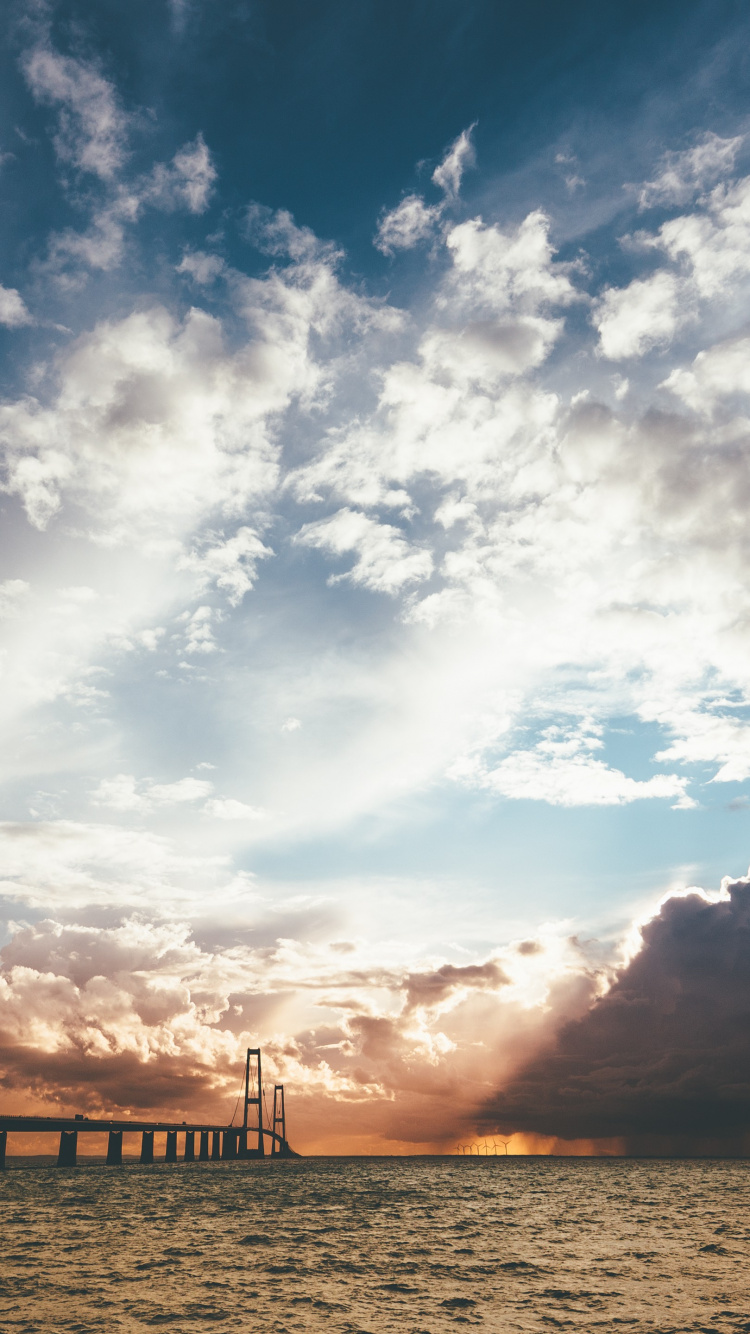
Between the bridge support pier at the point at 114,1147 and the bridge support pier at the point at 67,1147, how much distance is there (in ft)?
36.3

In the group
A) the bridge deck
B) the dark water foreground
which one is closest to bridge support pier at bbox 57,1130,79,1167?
the bridge deck

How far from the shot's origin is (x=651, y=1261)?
24.1m

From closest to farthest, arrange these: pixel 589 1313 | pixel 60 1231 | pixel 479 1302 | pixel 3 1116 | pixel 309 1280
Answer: pixel 589 1313 → pixel 479 1302 → pixel 309 1280 → pixel 60 1231 → pixel 3 1116

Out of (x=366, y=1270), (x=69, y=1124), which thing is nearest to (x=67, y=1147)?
(x=69, y=1124)

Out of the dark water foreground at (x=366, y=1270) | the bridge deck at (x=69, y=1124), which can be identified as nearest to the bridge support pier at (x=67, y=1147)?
the bridge deck at (x=69, y=1124)

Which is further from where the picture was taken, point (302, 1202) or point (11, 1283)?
point (302, 1202)

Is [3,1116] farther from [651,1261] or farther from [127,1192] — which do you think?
[651,1261]

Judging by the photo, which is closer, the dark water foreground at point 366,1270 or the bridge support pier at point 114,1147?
the dark water foreground at point 366,1270

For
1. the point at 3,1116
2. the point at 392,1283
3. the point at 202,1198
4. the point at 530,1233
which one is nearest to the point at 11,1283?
the point at 392,1283

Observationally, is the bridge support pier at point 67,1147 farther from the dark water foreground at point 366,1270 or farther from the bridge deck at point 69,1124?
the dark water foreground at point 366,1270

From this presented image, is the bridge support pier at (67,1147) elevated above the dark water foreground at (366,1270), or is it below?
below

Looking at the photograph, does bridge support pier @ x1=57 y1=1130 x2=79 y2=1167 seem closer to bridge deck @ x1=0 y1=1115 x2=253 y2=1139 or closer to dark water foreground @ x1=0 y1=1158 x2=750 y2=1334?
bridge deck @ x1=0 y1=1115 x2=253 y2=1139

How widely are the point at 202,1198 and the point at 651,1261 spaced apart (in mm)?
40662

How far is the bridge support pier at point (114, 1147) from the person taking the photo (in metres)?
122
